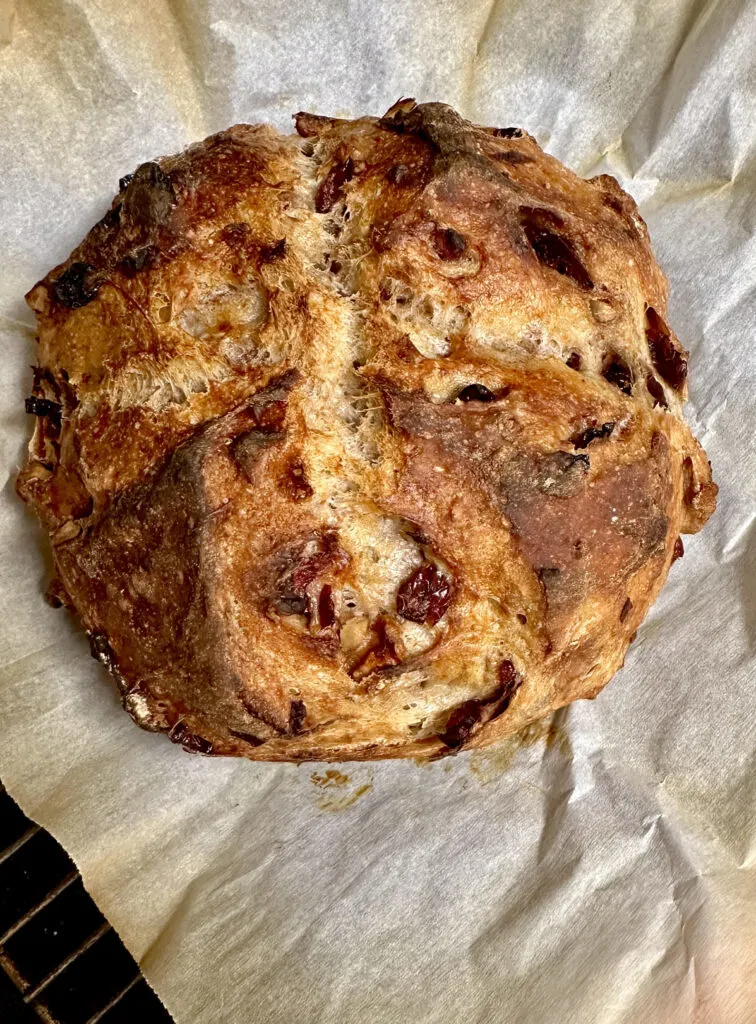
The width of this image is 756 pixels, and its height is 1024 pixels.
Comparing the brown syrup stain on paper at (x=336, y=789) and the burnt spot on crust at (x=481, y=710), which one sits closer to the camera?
the burnt spot on crust at (x=481, y=710)

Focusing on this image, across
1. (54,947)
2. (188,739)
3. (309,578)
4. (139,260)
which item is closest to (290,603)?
(309,578)

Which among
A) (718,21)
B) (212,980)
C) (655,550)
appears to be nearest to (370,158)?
(655,550)

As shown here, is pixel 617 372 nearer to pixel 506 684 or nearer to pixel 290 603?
pixel 506 684

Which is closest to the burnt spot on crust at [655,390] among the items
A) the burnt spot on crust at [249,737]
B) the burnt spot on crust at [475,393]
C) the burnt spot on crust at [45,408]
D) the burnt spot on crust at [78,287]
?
the burnt spot on crust at [475,393]

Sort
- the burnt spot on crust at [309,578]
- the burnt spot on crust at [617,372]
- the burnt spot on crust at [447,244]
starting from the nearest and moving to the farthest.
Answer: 1. the burnt spot on crust at [309,578]
2. the burnt spot on crust at [447,244]
3. the burnt spot on crust at [617,372]

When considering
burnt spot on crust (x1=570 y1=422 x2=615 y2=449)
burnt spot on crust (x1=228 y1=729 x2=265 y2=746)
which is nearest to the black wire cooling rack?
burnt spot on crust (x1=228 y1=729 x2=265 y2=746)

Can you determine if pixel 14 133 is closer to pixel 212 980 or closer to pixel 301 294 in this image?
pixel 301 294

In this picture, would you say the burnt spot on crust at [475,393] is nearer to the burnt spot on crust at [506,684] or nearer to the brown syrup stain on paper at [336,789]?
the burnt spot on crust at [506,684]

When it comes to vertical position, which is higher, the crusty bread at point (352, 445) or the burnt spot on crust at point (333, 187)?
the burnt spot on crust at point (333, 187)
